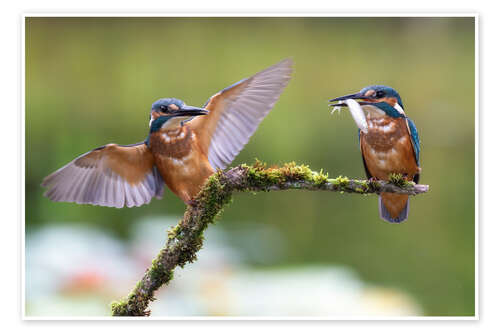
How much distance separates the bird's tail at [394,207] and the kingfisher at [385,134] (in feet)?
0.12

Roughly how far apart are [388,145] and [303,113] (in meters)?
2.74

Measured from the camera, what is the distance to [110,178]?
2.66 m

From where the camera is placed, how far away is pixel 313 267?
202 inches

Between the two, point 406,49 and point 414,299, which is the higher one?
point 406,49

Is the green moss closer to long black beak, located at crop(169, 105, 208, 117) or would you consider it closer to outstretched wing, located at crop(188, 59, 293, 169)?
outstretched wing, located at crop(188, 59, 293, 169)

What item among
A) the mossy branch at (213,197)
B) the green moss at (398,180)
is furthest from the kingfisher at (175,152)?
the green moss at (398,180)

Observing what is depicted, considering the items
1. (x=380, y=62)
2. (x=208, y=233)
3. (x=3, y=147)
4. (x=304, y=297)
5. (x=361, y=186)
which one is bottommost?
(x=304, y=297)

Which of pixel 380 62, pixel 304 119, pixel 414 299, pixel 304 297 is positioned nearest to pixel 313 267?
pixel 304 297

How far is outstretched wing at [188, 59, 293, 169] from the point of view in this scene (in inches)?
105

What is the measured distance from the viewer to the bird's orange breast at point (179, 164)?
263 cm

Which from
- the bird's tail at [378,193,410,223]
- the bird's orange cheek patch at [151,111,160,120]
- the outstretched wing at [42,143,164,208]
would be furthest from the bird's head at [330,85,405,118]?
the outstretched wing at [42,143,164,208]

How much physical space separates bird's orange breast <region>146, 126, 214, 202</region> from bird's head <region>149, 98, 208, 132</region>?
40 mm
